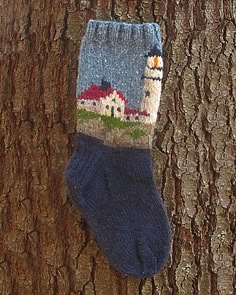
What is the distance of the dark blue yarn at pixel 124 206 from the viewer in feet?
6.46

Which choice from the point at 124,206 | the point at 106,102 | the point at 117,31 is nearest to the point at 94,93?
the point at 106,102

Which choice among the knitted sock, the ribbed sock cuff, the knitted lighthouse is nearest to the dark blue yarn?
the knitted sock

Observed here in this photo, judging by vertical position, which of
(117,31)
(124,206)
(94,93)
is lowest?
(124,206)

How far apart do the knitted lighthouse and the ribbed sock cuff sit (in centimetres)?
2

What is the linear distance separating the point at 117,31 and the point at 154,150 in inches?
10.5

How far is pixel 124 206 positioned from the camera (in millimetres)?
1990

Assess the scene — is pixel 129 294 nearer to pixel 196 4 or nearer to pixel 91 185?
pixel 91 185

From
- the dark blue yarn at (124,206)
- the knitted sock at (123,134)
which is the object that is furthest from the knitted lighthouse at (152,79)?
the dark blue yarn at (124,206)

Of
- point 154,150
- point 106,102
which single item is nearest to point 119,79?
point 106,102

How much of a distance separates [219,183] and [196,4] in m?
0.39

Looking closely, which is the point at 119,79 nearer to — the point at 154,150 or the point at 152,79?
the point at 152,79

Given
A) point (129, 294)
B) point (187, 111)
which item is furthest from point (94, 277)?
point (187, 111)

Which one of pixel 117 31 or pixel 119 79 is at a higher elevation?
pixel 117 31

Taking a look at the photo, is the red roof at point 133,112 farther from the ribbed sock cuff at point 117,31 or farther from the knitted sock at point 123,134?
the ribbed sock cuff at point 117,31
